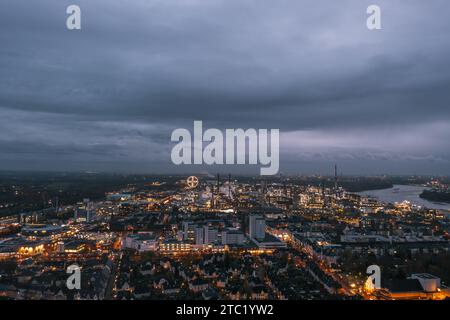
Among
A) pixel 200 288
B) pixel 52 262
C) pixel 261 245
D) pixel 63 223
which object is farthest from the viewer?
pixel 63 223

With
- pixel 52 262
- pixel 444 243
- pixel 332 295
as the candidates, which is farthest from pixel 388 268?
pixel 52 262

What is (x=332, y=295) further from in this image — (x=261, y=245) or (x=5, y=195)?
(x=5, y=195)

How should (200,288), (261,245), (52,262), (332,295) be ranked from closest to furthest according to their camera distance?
(332,295) → (200,288) → (52,262) → (261,245)

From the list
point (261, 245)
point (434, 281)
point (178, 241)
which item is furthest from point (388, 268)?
point (178, 241)

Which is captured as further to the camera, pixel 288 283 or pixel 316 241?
pixel 316 241

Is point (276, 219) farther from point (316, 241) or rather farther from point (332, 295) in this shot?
point (332, 295)

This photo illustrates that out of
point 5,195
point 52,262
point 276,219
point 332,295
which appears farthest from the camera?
point 5,195

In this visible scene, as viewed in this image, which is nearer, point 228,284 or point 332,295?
point 332,295

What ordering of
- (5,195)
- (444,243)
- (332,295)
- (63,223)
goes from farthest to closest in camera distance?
(5,195)
(63,223)
(444,243)
(332,295)
